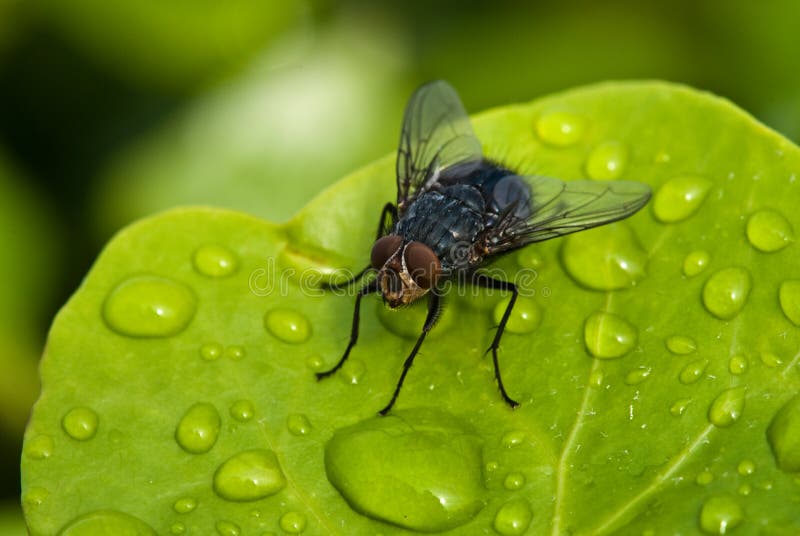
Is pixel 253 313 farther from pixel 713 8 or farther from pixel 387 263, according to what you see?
pixel 713 8

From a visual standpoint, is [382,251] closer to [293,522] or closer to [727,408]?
[293,522]

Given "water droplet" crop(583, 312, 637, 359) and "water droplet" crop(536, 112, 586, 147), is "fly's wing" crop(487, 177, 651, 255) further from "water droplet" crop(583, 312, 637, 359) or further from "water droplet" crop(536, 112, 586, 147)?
"water droplet" crop(583, 312, 637, 359)

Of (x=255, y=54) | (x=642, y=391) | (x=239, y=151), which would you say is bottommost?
(x=239, y=151)

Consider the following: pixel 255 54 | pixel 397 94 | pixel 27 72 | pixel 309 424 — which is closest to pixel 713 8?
pixel 397 94

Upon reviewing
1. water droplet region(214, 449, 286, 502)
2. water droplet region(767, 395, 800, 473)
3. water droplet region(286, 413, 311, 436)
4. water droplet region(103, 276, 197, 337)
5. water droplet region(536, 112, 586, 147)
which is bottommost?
water droplet region(214, 449, 286, 502)

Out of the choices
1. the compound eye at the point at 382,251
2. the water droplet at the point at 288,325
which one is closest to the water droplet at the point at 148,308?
the water droplet at the point at 288,325

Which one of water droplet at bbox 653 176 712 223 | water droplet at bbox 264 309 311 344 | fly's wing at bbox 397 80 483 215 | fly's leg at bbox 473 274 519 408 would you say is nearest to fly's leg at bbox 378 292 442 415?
fly's leg at bbox 473 274 519 408
